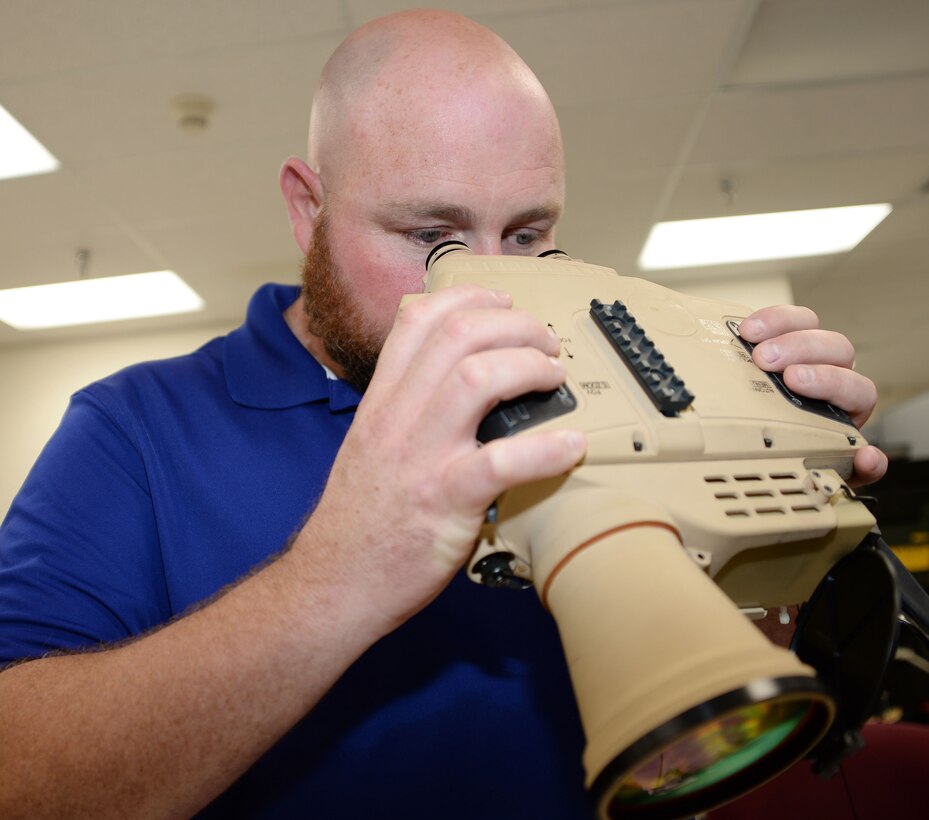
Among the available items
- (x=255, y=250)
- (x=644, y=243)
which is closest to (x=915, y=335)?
(x=644, y=243)

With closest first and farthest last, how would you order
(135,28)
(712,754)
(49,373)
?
(712,754) → (135,28) → (49,373)

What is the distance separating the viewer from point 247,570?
2.93 feet

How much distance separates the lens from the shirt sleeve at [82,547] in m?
0.75

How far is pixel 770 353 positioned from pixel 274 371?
0.67 metres

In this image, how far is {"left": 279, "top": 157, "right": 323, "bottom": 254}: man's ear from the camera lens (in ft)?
3.84

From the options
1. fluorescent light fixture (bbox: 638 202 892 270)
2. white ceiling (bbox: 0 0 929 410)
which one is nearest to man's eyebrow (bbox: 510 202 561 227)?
white ceiling (bbox: 0 0 929 410)

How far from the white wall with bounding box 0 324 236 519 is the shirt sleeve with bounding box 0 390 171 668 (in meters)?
3.65

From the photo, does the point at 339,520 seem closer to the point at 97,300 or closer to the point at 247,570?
the point at 247,570

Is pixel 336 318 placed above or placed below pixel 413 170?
below

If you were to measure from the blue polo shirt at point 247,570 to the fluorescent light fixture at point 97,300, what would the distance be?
2998 millimetres

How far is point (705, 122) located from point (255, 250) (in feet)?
6.75

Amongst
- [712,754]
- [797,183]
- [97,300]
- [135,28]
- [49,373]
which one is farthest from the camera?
[49,373]

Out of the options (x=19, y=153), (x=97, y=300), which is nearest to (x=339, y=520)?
(x=19, y=153)

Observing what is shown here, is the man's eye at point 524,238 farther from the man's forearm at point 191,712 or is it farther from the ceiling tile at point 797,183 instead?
the ceiling tile at point 797,183
